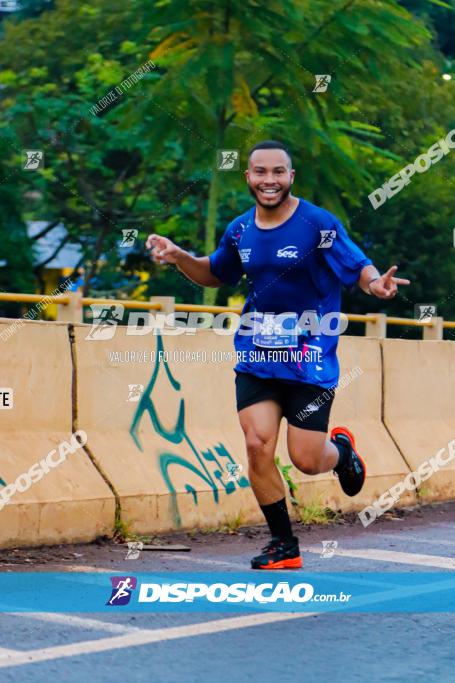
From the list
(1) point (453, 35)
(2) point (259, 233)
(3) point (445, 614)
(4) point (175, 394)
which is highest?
(1) point (453, 35)

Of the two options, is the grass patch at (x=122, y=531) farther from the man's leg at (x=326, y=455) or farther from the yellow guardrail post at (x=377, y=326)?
the yellow guardrail post at (x=377, y=326)

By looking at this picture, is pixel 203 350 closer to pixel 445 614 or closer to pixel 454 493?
pixel 454 493

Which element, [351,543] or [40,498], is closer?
[40,498]

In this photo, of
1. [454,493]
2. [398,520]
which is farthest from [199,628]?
[454,493]

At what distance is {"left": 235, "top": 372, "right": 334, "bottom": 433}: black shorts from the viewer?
7316mm

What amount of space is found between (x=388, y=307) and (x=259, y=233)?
2953 cm

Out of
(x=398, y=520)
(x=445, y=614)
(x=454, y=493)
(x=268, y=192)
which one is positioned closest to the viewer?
(x=445, y=614)

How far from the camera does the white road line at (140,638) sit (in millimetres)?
5125

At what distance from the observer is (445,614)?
6.18 metres

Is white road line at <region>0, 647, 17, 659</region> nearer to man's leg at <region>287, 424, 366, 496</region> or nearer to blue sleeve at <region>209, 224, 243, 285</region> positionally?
man's leg at <region>287, 424, 366, 496</region>

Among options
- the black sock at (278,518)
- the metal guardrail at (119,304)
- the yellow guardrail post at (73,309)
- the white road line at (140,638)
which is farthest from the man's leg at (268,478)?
the yellow guardrail post at (73,309)

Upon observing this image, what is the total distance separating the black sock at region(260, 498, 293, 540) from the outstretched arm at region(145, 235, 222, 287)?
1.23 metres

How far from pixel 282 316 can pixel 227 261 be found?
63 cm

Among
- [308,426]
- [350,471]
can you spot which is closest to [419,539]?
[350,471]
